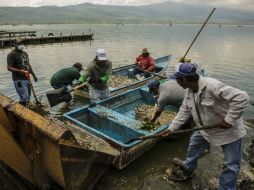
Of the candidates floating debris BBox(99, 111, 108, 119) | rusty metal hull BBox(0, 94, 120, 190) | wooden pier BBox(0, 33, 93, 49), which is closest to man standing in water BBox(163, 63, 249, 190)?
rusty metal hull BBox(0, 94, 120, 190)

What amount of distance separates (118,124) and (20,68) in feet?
14.1

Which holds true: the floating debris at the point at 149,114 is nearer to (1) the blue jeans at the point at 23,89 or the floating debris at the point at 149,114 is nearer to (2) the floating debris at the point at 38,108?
(2) the floating debris at the point at 38,108

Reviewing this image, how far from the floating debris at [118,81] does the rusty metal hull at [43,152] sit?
8.97 metres

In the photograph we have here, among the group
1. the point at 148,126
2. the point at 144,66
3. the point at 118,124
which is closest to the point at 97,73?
the point at 118,124

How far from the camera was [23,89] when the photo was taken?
394 inches

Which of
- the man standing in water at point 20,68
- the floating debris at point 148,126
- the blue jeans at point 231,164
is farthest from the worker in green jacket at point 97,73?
the blue jeans at point 231,164

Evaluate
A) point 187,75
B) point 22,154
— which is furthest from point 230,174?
point 22,154

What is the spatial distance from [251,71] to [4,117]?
2404cm

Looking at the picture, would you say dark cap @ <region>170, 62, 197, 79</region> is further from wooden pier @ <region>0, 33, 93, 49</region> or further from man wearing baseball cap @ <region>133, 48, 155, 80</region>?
wooden pier @ <region>0, 33, 93, 49</region>

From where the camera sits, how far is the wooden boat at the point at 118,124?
271 inches

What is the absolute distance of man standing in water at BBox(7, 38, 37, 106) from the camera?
9500mm

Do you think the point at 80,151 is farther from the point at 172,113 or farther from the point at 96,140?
the point at 172,113

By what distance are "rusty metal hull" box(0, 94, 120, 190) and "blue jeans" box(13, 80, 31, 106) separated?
4.61 m

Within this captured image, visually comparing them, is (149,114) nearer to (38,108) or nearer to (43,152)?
(38,108)
